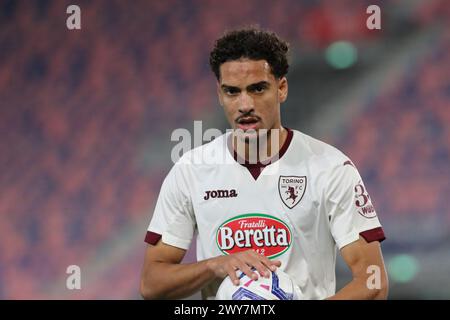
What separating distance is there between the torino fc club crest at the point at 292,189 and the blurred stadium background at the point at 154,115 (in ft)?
4.66

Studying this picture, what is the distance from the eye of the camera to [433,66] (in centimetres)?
453

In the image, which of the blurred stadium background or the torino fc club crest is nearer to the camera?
the torino fc club crest

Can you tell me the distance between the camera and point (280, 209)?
303cm

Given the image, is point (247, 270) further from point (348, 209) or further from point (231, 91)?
point (231, 91)

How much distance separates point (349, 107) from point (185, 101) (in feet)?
3.37

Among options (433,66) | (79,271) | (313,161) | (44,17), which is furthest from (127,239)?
(433,66)

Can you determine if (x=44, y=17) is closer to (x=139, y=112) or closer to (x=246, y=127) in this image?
(x=139, y=112)

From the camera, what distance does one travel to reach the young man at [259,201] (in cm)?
296

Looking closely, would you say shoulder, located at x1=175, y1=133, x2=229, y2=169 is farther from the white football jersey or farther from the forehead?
the forehead

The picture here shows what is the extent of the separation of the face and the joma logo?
26 cm

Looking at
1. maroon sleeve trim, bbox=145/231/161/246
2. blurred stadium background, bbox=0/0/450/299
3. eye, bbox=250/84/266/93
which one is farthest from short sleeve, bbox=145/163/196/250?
blurred stadium background, bbox=0/0/450/299

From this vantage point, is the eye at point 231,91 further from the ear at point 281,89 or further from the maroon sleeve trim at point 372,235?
the maroon sleeve trim at point 372,235

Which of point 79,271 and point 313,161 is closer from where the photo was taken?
point 313,161

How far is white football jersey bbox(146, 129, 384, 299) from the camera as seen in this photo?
9.78 ft
